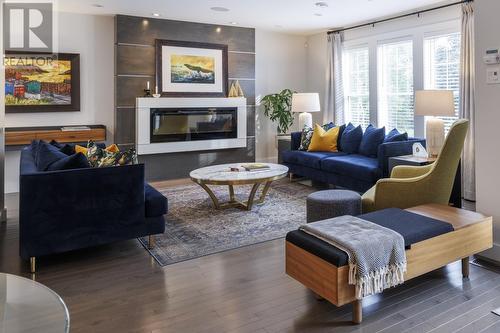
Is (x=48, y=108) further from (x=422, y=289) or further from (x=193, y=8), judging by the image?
(x=422, y=289)

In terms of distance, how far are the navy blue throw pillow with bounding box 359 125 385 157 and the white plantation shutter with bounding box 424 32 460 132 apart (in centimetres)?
92

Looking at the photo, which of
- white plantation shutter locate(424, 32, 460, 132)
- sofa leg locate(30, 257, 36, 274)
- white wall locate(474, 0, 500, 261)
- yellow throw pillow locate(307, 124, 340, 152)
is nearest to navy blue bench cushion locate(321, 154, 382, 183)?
yellow throw pillow locate(307, 124, 340, 152)

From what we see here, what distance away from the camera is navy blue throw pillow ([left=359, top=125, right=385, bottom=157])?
18.5 ft

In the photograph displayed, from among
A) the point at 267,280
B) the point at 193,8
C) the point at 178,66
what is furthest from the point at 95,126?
the point at 267,280

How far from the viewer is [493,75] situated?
303 centimetres

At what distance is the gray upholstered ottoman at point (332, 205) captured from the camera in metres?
3.28

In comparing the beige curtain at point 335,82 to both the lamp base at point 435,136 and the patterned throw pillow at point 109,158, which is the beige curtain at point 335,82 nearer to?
the lamp base at point 435,136

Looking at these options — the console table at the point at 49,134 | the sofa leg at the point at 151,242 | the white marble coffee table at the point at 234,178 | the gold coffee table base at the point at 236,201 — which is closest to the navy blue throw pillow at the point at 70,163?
the sofa leg at the point at 151,242

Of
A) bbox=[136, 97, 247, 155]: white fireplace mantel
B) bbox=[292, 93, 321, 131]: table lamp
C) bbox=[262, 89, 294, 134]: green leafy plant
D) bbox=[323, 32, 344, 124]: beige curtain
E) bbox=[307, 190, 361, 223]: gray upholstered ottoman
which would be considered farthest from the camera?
bbox=[262, 89, 294, 134]: green leafy plant

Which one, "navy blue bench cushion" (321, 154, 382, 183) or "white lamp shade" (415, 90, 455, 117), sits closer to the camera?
"white lamp shade" (415, 90, 455, 117)

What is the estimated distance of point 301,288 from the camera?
277 cm

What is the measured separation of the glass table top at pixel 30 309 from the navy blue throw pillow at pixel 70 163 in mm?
1330

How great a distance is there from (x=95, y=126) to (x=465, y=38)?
5.35 meters

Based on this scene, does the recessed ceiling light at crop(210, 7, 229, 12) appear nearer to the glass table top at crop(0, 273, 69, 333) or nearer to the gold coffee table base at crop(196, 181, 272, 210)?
the gold coffee table base at crop(196, 181, 272, 210)
